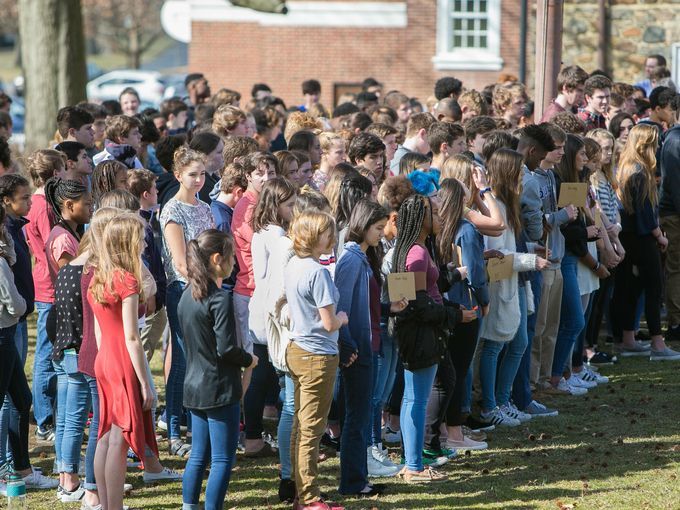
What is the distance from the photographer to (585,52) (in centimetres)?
2220

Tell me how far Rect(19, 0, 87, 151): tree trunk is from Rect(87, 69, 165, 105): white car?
23844 mm

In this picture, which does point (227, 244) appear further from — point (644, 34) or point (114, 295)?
point (644, 34)

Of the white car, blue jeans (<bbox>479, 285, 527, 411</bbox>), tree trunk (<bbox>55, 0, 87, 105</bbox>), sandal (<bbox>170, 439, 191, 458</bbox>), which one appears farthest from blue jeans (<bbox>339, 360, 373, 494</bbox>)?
the white car

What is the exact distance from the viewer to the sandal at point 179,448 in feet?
24.8

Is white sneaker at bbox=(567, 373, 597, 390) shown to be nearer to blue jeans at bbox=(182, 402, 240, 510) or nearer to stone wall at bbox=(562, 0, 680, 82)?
blue jeans at bbox=(182, 402, 240, 510)

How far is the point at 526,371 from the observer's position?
28.2 feet

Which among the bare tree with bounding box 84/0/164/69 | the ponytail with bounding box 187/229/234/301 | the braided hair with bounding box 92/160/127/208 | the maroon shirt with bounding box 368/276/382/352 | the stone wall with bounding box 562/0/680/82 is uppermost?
the bare tree with bounding box 84/0/164/69

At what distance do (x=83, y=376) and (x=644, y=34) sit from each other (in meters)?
17.8

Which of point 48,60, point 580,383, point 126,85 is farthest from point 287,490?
point 126,85

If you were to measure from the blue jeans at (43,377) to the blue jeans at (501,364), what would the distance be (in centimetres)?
308

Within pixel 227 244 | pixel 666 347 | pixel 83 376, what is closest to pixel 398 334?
pixel 227 244

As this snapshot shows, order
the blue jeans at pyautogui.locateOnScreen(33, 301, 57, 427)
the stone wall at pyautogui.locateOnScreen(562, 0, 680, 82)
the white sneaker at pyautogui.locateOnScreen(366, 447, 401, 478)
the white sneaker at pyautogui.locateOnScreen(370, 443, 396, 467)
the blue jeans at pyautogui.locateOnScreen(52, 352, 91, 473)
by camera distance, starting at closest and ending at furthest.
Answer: the blue jeans at pyautogui.locateOnScreen(52, 352, 91, 473) < the white sneaker at pyautogui.locateOnScreen(366, 447, 401, 478) < the white sneaker at pyautogui.locateOnScreen(370, 443, 396, 467) < the blue jeans at pyautogui.locateOnScreen(33, 301, 57, 427) < the stone wall at pyautogui.locateOnScreen(562, 0, 680, 82)

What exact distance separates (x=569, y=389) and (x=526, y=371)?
33.3 inches

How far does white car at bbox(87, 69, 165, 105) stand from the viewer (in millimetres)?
41866
